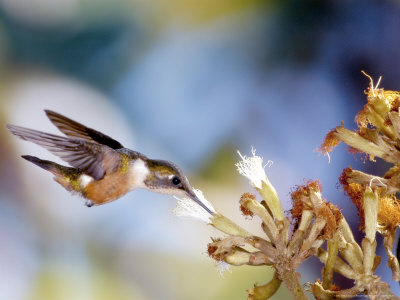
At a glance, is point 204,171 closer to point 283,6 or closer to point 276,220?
point 283,6

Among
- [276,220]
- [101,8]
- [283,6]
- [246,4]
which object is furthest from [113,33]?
[276,220]

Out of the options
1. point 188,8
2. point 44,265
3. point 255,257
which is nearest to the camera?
point 255,257

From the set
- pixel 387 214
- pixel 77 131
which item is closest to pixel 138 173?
pixel 77 131

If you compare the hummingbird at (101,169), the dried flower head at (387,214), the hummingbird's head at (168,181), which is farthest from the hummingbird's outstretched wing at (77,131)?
the dried flower head at (387,214)

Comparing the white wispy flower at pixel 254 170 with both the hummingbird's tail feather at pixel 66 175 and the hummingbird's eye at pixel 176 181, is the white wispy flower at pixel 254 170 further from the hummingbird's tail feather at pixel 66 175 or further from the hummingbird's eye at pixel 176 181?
the hummingbird's tail feather at pixel 66 175

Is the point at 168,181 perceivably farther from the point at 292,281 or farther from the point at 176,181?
the point at 292,281

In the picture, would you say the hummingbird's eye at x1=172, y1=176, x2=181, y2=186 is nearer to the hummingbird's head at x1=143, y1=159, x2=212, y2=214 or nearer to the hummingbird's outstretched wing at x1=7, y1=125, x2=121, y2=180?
the hummingbird's head at x1=143, y1=159, x2=212, y2=214

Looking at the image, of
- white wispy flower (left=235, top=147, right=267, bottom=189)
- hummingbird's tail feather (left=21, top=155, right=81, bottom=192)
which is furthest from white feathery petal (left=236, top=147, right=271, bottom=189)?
hummingbird's tail feather (left=21, top=155, right=81, bottom=192)
